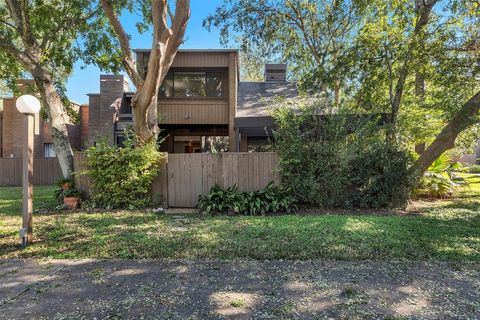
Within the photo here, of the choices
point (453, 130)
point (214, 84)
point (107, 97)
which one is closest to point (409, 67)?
point (453, 130)

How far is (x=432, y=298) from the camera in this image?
3.49 m

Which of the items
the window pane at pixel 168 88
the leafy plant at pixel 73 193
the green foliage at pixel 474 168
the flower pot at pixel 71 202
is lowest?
the flower pot at pixel 71 202

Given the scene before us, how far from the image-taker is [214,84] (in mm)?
14398

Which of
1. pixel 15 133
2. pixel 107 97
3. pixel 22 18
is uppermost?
pixel 22 18

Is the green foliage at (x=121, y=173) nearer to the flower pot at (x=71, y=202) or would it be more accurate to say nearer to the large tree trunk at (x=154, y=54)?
the flower pot at (x=71, y=202)

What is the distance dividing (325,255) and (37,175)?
1720cm

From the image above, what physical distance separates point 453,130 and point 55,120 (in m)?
12.0

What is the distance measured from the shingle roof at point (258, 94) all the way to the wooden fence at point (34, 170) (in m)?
10.5

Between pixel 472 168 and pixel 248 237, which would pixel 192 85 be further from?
pixel 472 168

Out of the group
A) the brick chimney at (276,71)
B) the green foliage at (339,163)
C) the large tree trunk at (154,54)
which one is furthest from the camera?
the brick chimney at (276,71)

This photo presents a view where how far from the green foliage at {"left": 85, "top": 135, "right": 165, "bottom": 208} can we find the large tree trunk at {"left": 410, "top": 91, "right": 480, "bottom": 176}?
727cm

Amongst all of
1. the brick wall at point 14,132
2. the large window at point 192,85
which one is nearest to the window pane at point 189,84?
the large window at point 192,85

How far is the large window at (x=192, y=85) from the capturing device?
1426 cm

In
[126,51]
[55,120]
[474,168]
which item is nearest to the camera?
[126,51]
